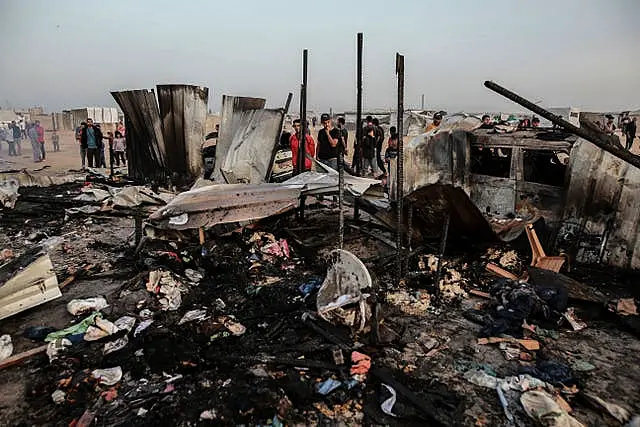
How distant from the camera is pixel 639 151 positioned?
2022 cm

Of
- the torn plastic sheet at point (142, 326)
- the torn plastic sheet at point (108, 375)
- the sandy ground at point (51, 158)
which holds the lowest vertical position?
the torn plastic sheet at point (108, 375)

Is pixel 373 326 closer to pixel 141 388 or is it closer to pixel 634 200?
pixel 141 388

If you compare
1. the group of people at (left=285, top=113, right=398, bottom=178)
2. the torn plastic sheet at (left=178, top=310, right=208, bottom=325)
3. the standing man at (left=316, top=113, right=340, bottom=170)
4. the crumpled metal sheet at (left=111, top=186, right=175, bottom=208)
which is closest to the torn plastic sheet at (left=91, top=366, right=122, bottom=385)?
the torn plastic sheet at (left=178, top=310, right=208, bottom=325)

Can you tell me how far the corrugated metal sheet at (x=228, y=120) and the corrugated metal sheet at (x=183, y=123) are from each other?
948 millimetres

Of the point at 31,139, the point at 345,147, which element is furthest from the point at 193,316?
the point at 31,139

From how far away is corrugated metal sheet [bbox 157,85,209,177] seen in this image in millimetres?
10398

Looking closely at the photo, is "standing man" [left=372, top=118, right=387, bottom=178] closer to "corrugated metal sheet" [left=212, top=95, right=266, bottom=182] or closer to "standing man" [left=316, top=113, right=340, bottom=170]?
"standing man" [left=316, top=113, right=340, bottom=170]

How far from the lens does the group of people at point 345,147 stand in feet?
30.9

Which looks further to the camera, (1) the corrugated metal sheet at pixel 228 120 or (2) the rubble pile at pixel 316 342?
(1) the corrugated metal sheet at pixel 228 120

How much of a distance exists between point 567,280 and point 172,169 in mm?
9883

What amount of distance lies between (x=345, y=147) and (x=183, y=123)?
4508mm

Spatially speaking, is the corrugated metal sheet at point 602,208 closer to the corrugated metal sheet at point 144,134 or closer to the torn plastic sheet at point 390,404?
the torn plastic sheet at point 390,404

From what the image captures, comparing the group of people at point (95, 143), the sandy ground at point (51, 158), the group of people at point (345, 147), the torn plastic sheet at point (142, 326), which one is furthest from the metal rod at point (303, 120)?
the sandy ground at point (51, 158)

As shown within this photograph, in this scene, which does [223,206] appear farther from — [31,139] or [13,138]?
[13,138]
